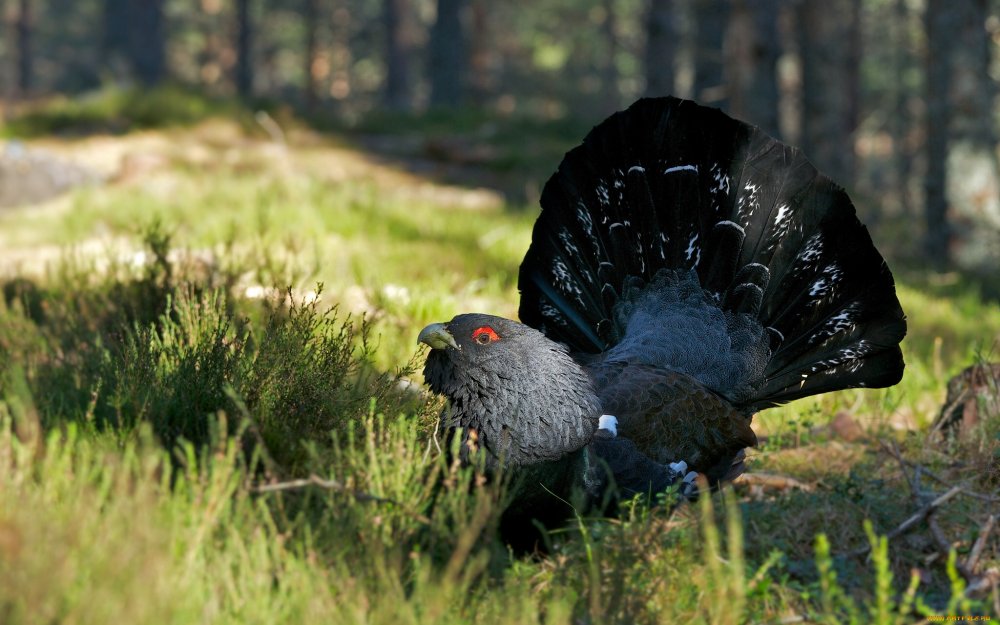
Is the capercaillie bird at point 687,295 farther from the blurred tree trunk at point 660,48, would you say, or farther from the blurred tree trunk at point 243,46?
the blurred tree trunk at point 243,46

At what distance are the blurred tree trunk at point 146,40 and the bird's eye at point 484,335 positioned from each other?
22290mm

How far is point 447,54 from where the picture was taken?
22.5m

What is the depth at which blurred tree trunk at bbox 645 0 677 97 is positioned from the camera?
14.7 meters

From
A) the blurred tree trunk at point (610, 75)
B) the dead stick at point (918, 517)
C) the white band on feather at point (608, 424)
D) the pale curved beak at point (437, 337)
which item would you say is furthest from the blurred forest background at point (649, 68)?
the pale curved beak at point (437, 337)

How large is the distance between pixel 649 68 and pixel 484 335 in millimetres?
12406

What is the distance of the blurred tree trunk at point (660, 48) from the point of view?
14.7m

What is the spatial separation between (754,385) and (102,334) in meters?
3.30

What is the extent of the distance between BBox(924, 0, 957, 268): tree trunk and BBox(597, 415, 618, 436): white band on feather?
29.3 feet

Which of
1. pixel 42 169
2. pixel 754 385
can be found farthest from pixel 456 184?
pixel 754 385

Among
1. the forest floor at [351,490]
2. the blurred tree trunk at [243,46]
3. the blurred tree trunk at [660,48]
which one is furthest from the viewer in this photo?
the blurred tree trunk at [243,46]

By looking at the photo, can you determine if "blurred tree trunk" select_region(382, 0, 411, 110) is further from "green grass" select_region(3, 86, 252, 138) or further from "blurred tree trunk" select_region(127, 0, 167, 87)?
"green grass" select_region(3, 86, 252, 138)

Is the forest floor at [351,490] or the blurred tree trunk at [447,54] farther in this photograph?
the blurred tree trunk at [447,54]

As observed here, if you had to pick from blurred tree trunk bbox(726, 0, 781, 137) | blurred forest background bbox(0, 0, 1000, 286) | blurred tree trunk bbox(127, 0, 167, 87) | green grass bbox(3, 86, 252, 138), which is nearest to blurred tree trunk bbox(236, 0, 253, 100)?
blurred forest background bbox(0, 0, 1000, 286)

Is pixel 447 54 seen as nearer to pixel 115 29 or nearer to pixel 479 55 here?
Result: pixel 479 55
